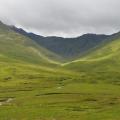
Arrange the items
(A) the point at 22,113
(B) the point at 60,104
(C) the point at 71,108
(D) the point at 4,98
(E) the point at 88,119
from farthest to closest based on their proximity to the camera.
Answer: (D) the point at 4,98 < (B) the point at 60,104 < (C) the point at 71,108 < (A) the point at 22,113 < (E) the point at 88,119

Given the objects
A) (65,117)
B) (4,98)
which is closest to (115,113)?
(65,117)

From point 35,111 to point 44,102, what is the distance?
2767 cm

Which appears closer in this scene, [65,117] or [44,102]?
[65,117]

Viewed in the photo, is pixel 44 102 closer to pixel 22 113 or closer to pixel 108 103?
pixel 108 103

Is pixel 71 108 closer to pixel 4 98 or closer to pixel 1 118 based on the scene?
Answer: pixel 1 118

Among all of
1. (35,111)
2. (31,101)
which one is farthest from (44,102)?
(35,111)

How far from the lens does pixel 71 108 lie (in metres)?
122

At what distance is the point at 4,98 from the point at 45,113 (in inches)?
2468

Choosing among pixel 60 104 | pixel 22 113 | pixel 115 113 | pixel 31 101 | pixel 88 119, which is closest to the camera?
pixel 88 119

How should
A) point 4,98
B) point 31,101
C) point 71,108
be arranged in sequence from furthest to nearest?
point 4,98 < point 31,101 < point 71,108

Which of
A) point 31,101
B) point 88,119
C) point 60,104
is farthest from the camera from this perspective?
point 31,101

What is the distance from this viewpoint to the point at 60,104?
5290 inches

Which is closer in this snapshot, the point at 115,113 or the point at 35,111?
the point at 115,113

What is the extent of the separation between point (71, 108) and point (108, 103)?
18.3 metres
